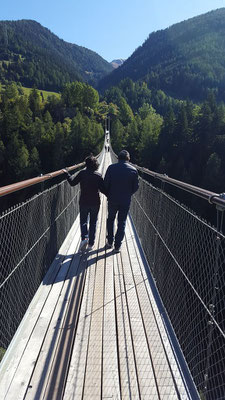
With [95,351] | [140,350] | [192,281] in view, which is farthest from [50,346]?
[192,281]

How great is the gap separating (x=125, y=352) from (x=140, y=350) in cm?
12

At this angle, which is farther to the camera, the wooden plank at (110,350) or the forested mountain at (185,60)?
the forested mountain at (185,60)

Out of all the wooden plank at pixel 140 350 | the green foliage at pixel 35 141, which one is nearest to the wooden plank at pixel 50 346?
the wooden plank at pixel 140 350

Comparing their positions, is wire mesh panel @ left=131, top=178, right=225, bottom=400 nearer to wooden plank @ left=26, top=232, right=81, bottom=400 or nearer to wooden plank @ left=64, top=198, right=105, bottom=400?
wooden plank @ left=64, top=198, right=105, bottom=400

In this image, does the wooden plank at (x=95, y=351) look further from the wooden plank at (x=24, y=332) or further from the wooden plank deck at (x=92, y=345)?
the wooden plank at (x=24, y=332)

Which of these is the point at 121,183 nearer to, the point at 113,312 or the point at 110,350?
the point at 113,312

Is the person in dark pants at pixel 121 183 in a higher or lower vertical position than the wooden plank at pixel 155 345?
higher

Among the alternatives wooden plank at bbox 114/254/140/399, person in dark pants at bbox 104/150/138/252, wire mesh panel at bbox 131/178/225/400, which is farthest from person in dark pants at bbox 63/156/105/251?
wooden plank at bbox 114/254/140/399

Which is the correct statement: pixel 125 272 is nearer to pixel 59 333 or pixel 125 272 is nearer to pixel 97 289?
pixel 97 289

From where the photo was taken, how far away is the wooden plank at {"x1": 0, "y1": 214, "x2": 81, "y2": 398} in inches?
75.2

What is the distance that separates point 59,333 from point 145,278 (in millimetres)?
1342

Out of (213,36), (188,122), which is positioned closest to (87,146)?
(188,122)

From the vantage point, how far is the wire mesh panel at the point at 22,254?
2172 millimetres

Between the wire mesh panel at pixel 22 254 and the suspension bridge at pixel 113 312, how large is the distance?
0.03 feet
